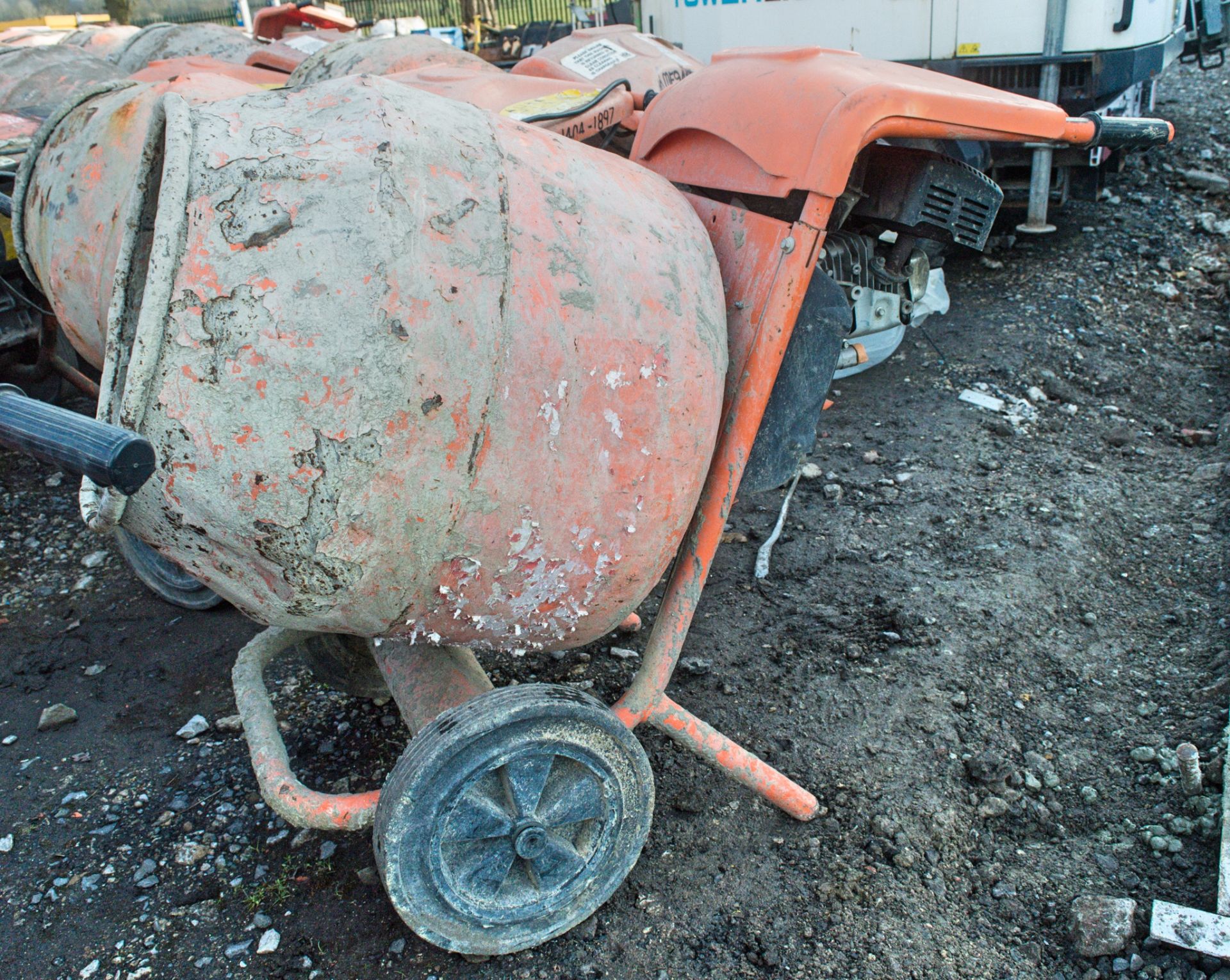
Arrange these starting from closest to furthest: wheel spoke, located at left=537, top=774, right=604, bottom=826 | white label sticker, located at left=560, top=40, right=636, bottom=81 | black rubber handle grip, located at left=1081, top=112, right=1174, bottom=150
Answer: wheel spoke, located at left=537, top=774, right=604, bottom=826 < black rubber handle grip, located at left=1081, top=112, right=1174, bottom=150 < white label sticker, located at left=560, top=40, right=636, bottom=81

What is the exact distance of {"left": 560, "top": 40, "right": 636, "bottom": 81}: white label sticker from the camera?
3885 millimetres

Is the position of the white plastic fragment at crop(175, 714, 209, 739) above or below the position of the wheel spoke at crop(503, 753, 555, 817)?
below

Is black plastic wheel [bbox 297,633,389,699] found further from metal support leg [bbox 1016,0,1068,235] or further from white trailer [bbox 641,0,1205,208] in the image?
metal support leg [bbox 1016,0,1068,235]

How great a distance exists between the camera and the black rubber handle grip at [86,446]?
116 cm

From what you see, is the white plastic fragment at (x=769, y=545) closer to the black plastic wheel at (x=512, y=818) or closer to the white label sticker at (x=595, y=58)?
the black plastic wheel at (x=512, y=818)

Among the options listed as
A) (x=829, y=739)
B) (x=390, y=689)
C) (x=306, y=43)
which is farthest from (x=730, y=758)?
(x=306, y=43)

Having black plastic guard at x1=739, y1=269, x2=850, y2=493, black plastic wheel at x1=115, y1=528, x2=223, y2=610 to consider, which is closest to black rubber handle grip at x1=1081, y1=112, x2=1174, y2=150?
black plastic guard at x1=739, y1=269, x2=850, y2=493

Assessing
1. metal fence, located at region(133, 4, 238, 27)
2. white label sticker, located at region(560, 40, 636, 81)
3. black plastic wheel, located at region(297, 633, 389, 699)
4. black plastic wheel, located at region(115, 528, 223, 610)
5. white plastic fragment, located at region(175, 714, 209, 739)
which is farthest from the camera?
metal fence, located at region(133, 4, 238, 27)

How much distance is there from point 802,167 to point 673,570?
82cm

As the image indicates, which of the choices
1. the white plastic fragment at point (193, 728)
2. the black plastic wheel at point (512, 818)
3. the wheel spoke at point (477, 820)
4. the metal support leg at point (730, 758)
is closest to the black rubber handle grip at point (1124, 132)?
the metal support leg at point (730, 758)

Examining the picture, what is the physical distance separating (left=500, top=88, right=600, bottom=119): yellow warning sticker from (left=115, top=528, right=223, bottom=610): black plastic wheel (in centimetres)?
176

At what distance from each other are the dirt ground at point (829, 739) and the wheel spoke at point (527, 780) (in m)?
0.44

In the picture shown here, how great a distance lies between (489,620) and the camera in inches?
64.2

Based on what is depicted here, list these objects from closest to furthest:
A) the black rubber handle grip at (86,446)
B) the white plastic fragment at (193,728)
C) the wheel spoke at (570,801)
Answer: the black rubber handle grip at (86,446), the wheel spoke at (570,801), the white plastic fragment at (193,728)
